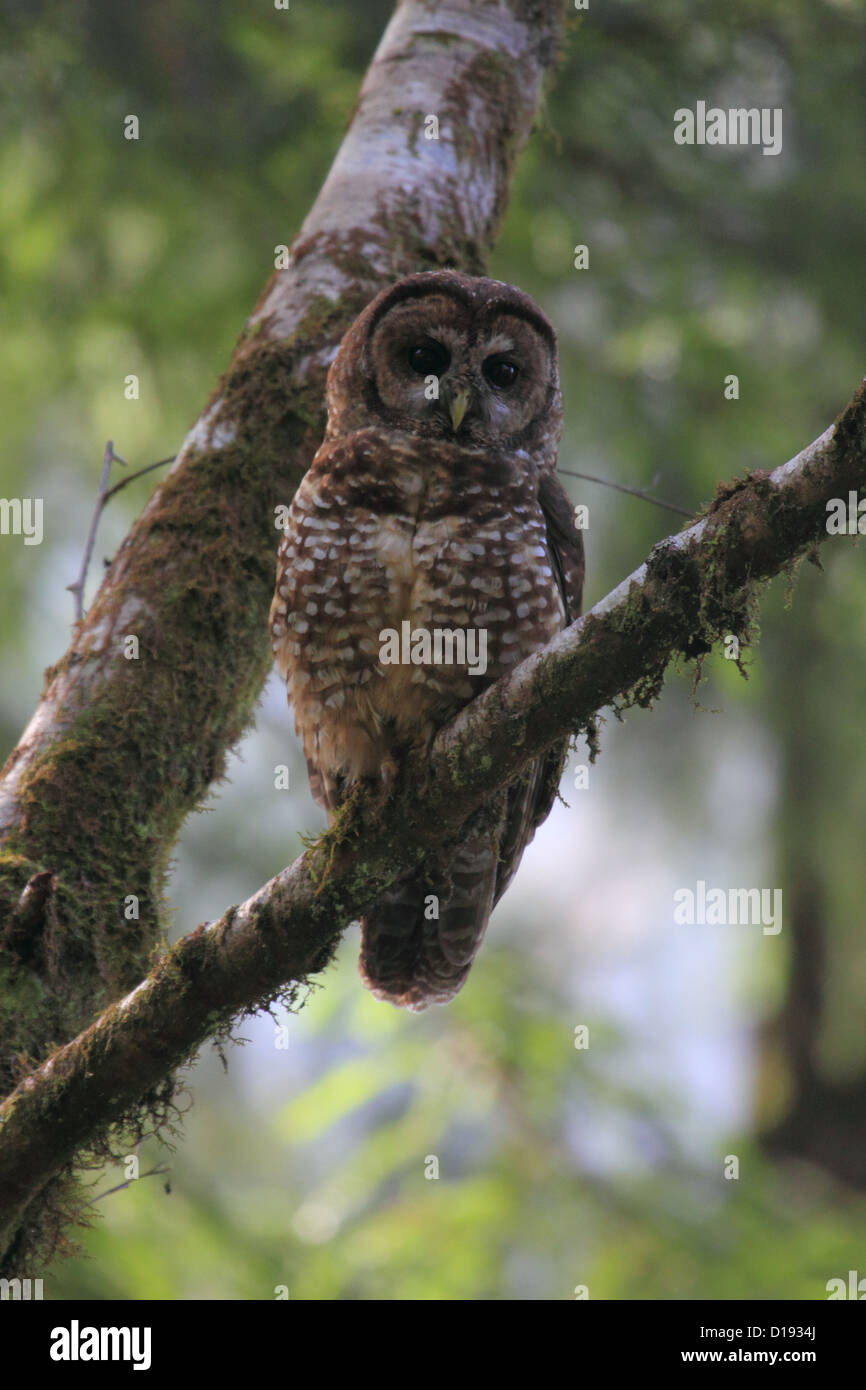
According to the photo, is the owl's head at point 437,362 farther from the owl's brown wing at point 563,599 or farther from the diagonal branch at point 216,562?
the diagonal branch at point 216,562

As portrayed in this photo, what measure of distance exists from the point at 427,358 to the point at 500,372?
0.73ft

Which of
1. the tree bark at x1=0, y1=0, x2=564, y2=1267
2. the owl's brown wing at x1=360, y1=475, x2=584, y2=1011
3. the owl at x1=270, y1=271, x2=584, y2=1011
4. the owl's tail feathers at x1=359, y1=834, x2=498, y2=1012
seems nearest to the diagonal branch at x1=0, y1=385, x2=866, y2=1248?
the owl at x1=270, y1=271, x2=584, y2=1011

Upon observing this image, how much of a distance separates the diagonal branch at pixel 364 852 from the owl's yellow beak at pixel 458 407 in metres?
1.10

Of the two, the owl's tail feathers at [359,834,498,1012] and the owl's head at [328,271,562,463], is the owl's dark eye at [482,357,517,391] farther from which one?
the owl's tail feathers at [359,834,498,1012]

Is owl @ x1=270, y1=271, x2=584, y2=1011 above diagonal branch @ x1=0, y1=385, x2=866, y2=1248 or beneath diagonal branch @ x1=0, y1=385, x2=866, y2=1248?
above

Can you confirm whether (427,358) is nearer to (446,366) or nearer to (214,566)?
(446,366)

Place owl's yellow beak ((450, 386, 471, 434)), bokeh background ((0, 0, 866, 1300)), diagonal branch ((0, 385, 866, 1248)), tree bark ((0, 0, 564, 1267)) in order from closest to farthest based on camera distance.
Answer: diagonal branch ((0, 385, 866, 1248)) → tree bark ((0, 0, 564, 1267)) → owl's yellow beak ((450, 386, 471, 434)) → bokeh background ((0, 0, 866, 1300))

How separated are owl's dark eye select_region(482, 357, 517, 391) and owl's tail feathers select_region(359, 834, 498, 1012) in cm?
137

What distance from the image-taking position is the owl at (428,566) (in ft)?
10.7

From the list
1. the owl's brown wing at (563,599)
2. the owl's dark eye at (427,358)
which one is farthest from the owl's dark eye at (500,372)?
the owl's brown wing at (563,599)

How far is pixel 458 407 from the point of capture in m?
3.56

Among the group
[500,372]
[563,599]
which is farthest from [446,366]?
[563,599]

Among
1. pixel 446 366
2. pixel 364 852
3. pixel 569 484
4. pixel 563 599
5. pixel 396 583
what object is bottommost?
pixel 364 852

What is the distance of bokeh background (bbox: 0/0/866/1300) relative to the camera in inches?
243
